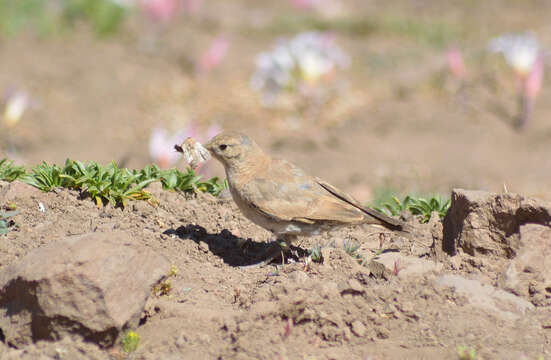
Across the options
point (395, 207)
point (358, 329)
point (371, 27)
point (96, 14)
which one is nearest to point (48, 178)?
point (358, 329)

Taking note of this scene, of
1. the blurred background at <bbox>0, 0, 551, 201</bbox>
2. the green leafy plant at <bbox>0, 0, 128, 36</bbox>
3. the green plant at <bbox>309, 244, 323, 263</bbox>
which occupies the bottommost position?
the green plant at <bbox>309, 244, 323, 263</bbox>

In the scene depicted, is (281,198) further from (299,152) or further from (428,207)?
(299,152)

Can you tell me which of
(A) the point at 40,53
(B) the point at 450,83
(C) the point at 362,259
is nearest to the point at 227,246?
(C) the point at 362,259

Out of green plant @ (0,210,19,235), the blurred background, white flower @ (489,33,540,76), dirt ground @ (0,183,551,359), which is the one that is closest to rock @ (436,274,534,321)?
dirt ground @ (0,183,551,359)

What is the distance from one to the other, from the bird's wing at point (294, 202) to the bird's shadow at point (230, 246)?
0.35 m

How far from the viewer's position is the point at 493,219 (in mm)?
4414

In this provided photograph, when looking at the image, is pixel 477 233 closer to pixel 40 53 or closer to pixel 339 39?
pixel 40 53

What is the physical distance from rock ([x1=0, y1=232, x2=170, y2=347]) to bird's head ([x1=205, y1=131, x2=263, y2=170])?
1.24 meters

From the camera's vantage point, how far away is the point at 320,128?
1155cm

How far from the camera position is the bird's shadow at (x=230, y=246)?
4.75m

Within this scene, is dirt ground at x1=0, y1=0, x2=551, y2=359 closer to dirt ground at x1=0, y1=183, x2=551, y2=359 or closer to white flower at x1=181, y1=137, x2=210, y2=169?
dirt ground at x1=0, y1=183, x2=551, y2=359

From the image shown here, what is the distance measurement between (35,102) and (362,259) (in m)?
7.93

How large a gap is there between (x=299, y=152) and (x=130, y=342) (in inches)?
277

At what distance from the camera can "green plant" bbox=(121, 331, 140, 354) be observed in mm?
3605
